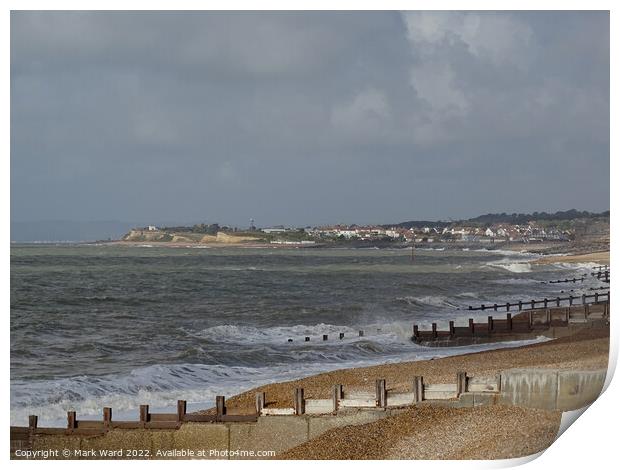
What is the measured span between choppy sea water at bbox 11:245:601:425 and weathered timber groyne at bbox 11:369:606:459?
1.62 feet

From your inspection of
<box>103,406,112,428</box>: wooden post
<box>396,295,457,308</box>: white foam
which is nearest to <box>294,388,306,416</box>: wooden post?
<box>103,406,112,428</box>: wooden post

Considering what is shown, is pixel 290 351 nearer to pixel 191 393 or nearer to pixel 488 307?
pixel 191 393

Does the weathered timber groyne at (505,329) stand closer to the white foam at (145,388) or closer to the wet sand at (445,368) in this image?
the wet sand at (445,368)

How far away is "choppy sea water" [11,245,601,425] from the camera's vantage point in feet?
36.9

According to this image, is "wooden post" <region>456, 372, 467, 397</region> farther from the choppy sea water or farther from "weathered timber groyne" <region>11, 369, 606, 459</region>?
the choppy sea water

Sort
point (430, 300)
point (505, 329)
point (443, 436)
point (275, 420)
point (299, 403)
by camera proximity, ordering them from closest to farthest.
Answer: point (443, 436), point (275, 420), point (299, 403), point (505, 329), point (430, 300)

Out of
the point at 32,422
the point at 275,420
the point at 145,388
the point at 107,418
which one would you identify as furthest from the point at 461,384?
the point at 145,388

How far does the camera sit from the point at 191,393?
37.0ft

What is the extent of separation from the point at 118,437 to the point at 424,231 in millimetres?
5150

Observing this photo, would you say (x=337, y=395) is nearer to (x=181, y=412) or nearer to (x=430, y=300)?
(x=181, y=412)

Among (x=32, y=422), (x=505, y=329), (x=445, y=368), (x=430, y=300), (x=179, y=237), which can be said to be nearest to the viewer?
(x=32, y=422)

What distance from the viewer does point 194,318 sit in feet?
51.2

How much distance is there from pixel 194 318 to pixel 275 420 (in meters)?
7.05

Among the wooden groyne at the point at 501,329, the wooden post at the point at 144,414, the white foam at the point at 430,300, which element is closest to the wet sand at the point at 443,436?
the wooden post at the point at 144,414
